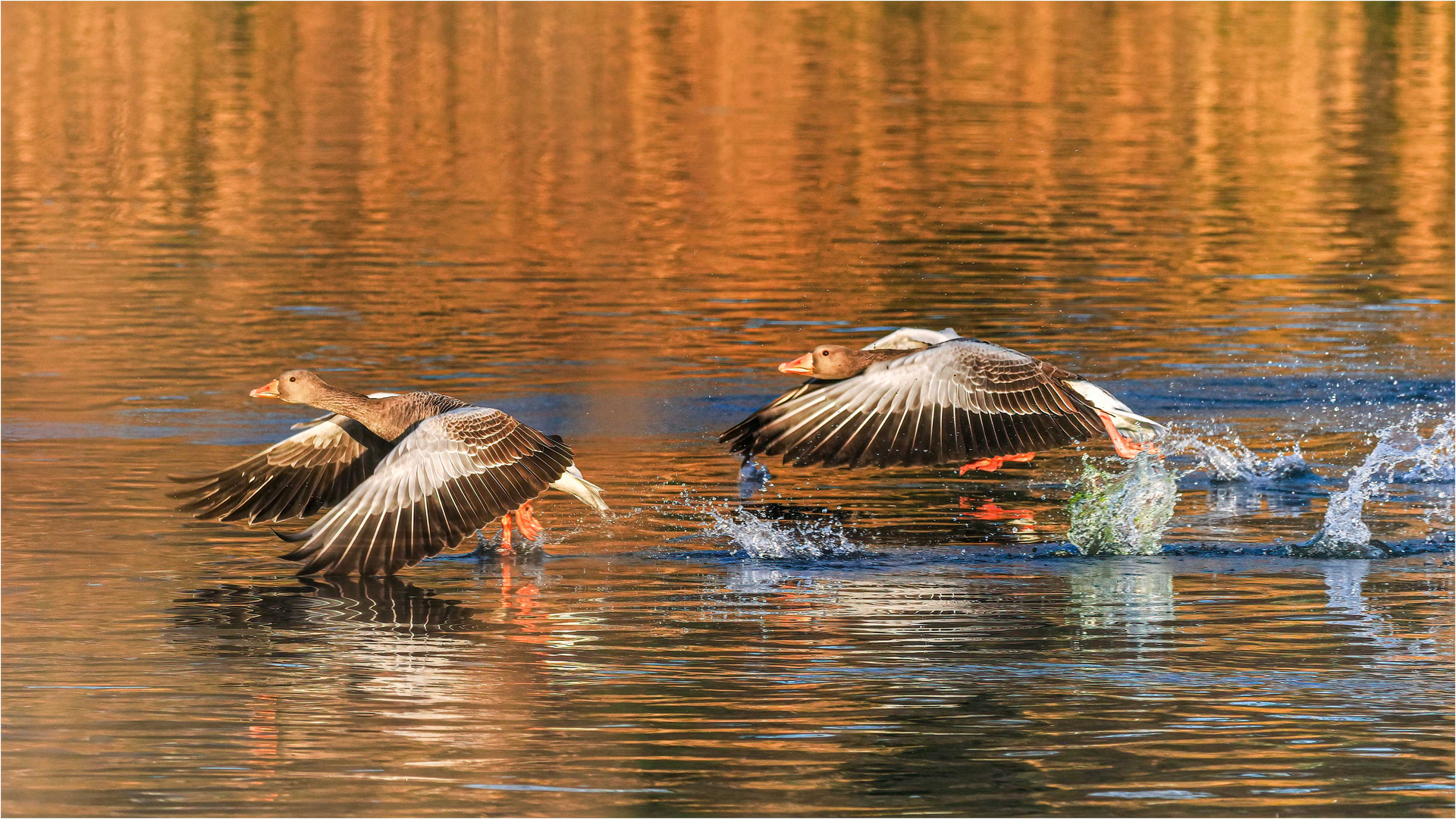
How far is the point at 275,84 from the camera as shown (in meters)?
46.3

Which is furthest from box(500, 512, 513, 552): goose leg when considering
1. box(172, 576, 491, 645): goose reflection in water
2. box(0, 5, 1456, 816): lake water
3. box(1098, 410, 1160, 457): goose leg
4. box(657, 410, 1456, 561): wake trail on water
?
box(1098, 410, 1160, 457): goose leg

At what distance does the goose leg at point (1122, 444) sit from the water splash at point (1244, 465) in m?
1.72

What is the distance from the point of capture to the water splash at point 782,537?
13211mm

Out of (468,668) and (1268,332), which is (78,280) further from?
(468,668)

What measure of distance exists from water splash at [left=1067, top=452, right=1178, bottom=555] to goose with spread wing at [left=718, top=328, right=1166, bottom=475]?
36 cm

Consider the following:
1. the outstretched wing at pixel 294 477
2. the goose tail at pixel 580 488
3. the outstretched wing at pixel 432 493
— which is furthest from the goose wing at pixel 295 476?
the outstretched wing at pixel 432 493

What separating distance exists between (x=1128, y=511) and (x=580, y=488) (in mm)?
3458

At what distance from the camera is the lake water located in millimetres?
9195

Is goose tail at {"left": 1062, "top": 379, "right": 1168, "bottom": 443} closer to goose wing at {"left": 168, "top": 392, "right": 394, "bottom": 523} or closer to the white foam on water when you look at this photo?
the white foam on water

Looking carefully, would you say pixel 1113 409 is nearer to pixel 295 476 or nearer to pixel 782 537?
pixel 782 537

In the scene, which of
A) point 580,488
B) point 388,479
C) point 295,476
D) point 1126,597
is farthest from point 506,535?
point 1126,597

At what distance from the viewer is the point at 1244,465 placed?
50.7ft

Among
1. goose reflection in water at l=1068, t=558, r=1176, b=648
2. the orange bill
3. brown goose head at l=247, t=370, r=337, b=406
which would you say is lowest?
goose reflection in water at l=1068, t=558, r=1176, b=648

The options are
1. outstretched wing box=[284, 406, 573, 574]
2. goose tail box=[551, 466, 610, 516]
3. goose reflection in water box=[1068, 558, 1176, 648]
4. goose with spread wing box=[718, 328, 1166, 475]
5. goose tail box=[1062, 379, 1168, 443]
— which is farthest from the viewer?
goose tail box=[1062, 379, 1168, 443]
